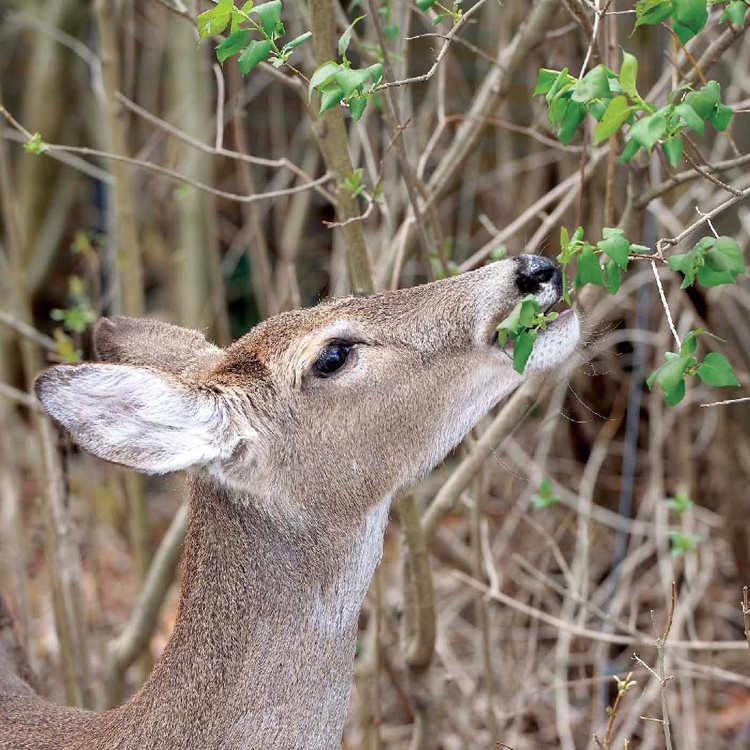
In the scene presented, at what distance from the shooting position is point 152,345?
334 centimetres

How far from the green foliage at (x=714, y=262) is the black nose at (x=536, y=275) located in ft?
1.79

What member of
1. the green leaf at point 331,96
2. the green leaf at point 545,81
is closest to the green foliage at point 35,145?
the green leaf at point 331,96

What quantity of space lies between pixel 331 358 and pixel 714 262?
104 cm

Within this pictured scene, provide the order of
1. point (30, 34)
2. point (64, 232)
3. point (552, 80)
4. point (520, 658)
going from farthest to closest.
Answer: point (64, 232), point (30, 34), point (520, 658), point (552, 80)

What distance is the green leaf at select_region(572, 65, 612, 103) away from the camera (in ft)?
6.70

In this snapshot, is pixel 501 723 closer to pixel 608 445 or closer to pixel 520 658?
pixel 520 658

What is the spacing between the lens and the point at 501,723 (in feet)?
15.0

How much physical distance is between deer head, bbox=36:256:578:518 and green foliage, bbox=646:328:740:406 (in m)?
0.53

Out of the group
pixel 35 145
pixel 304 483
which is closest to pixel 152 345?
pixel 35 145

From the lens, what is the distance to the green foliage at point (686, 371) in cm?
219

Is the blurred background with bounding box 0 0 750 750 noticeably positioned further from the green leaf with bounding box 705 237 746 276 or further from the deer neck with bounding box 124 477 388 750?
the green leaf with bounding box 705 237 746 276

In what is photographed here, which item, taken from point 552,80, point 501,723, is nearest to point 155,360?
point 552,80

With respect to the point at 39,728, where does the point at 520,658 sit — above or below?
below

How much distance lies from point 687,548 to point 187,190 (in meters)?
2.20
